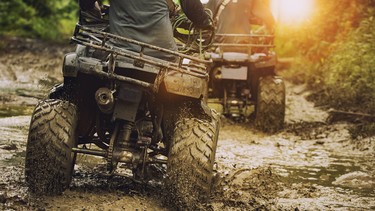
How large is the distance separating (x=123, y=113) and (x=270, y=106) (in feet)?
18.6

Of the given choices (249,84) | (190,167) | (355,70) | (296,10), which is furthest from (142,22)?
(296,10)

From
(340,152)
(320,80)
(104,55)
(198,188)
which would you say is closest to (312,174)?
(340,152)

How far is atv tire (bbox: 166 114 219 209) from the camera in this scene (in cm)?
529

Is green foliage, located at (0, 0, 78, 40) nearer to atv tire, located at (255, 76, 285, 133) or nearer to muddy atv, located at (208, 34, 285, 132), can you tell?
muddy atv, located at (208, 34, 285, 132)

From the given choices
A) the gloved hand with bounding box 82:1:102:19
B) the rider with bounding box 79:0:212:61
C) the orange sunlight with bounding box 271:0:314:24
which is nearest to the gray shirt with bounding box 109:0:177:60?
the rider with bounding box 79:0:212:61

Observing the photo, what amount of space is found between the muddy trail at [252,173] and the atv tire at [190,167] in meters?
0.12

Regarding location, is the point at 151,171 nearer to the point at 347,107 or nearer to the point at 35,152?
the point at 35,152

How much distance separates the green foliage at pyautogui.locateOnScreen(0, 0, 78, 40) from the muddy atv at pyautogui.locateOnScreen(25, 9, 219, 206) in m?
16.9

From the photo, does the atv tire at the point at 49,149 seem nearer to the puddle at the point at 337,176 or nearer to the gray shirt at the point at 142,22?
the gray shirt at the point at 142,22

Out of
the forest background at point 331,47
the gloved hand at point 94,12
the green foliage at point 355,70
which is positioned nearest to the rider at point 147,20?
the gloved hand at point 94,12

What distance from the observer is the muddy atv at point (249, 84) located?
415 inches

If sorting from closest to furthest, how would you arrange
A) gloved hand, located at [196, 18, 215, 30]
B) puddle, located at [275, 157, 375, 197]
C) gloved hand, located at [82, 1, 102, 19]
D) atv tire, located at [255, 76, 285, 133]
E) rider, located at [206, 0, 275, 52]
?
gloved hand, located at [196, 18, 215, 30] → gloved hand, located at [82, 1, 102, 19] → puddle, located at [275, 157, 375, 197] → atv tire, located at [255, 76, 285, 133] → rider, located at [206, 0, 275, 52]

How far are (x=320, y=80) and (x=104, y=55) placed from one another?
10.4 m

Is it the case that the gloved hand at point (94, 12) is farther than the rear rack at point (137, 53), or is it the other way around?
the gloved hand at point (94, 12)
